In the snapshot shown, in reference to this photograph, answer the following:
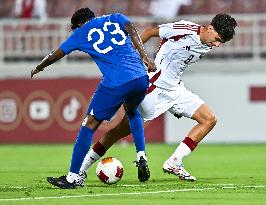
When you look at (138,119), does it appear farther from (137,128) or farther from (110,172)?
(110,172)

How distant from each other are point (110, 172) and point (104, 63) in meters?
1.20

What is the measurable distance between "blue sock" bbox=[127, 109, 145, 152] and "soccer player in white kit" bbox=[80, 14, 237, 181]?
443mm

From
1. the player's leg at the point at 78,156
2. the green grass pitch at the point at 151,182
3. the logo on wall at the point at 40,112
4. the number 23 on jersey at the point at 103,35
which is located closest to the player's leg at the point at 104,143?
the green grass pitch at the point at 151,182

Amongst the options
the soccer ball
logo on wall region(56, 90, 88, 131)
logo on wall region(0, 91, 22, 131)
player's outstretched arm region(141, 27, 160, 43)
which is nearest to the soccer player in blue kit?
the soccer ball

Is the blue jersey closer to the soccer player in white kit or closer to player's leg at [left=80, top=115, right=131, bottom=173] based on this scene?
the soccer player in white kit

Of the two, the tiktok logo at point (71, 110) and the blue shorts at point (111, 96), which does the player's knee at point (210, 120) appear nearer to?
the blue shorts at point (111, 96)

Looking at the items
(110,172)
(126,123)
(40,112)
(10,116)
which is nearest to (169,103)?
(126,123)

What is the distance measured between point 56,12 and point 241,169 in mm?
10151

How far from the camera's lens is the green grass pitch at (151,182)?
31.5ft

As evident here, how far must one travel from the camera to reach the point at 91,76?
2077 cm

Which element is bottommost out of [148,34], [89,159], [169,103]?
[89,159]

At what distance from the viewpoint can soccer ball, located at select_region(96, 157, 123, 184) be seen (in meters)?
11.3

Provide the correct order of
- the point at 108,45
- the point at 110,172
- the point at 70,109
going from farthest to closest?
the point at 70,109, the point at 110,172, the point at 108,45

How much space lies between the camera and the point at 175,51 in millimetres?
12359
